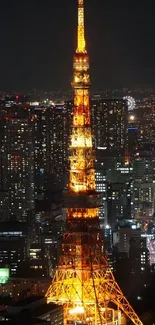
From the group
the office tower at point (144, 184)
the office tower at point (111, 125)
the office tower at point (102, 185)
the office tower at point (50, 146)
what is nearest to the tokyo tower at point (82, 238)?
the office tower at point (102, 185)

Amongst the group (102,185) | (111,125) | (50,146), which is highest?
(111,125)

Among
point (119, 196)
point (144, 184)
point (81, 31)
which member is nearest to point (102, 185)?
point (119, 196)

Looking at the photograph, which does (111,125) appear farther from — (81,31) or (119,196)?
(81,31)

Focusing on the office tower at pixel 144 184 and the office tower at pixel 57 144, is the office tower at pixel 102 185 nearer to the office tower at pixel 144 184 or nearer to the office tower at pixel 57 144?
the office tower at pixel 144 184

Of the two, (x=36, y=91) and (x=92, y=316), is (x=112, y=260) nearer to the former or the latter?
(x=92, y=316)

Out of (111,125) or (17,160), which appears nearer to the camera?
(17,160)

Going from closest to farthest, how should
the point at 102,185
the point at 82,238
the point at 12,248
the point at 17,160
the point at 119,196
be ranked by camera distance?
1. the point at 82,238
2. the point at 12,248
3. the point at 102,185
4. the point at 119,196
5. the point at 17,160

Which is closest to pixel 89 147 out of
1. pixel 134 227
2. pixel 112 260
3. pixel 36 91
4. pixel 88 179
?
pixel 88 179
